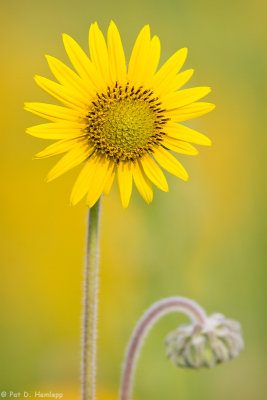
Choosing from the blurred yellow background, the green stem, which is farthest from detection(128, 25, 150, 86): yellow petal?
the blurred yellow background

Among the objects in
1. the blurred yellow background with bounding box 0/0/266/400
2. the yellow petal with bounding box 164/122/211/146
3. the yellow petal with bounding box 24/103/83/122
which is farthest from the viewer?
the blurred yellow background with bounding box 0/0/266/400

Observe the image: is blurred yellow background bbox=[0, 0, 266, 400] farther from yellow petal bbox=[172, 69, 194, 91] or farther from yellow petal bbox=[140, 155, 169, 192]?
yellow petal bbox=[172, 69, 194, 91]

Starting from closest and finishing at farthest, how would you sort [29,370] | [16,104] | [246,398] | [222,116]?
[29,370], [246,398], [16,104], [222,116]

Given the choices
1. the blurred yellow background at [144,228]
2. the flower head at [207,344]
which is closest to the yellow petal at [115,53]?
the flower head at [207,344]

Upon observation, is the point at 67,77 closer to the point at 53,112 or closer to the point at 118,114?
the point at 53,112

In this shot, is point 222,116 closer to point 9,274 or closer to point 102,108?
point 9,274

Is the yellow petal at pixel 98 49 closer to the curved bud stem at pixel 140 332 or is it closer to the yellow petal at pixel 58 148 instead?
the yellow petal at pixel 58 148

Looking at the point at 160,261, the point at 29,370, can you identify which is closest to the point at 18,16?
the point at 160,261
